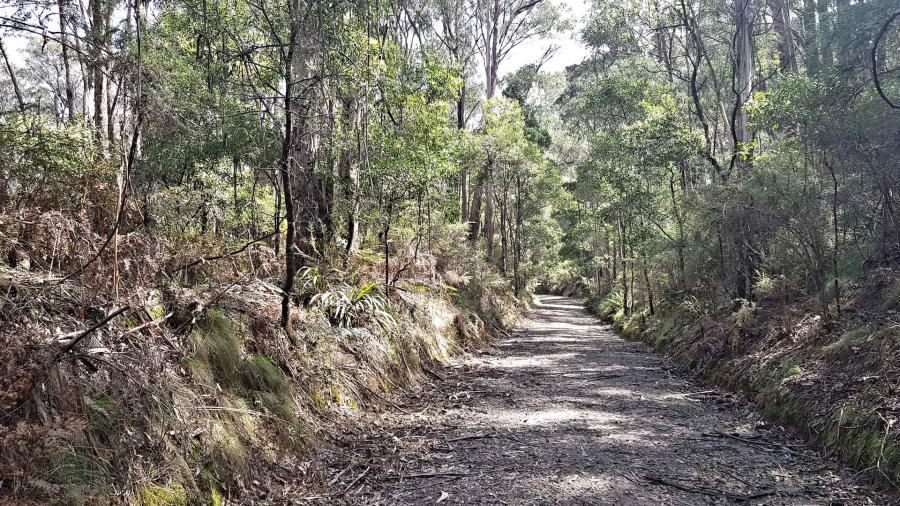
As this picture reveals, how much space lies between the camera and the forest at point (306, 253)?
3.59 metres

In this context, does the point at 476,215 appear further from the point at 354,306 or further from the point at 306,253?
the point at 354,306

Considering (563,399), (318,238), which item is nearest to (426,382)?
(563,399)

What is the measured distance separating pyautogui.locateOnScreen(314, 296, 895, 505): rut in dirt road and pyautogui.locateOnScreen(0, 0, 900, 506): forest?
414 mm

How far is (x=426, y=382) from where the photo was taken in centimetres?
862

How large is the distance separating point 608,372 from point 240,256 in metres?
6.95

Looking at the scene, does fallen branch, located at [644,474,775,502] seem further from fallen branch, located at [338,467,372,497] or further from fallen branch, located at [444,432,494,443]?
fallen branch, located at [338,467,372,497]

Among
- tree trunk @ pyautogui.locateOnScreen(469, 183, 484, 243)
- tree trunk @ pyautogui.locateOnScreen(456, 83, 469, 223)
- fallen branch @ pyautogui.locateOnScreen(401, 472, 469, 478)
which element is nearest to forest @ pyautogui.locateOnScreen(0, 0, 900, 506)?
fallen branch @ pyautogui.locateOnScreen(401, 472, 469, 478)

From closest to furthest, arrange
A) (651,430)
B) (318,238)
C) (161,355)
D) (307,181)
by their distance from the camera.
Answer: (161,355), (651,430), (307,181), (318,238)

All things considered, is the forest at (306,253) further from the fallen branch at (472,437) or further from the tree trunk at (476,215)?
the tree trunk at (476,215)

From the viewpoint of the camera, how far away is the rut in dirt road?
427 cm

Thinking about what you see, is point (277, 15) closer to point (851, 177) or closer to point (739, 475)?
point (739, 475)

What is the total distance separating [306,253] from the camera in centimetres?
897

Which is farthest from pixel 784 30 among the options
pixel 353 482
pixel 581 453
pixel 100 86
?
pixel 353 482

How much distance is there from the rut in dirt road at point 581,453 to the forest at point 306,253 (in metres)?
0.41
